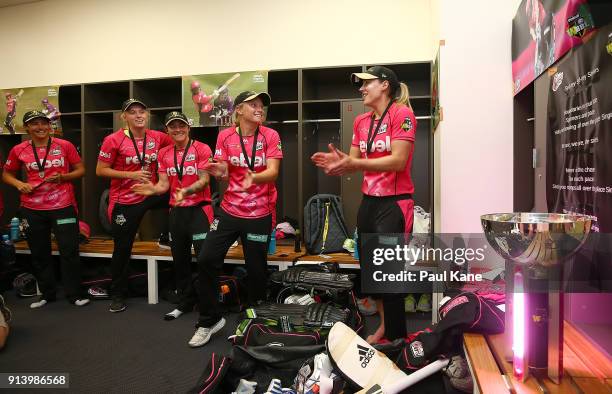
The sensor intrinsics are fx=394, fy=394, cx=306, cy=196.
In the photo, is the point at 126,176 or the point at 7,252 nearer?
the point at 126,176

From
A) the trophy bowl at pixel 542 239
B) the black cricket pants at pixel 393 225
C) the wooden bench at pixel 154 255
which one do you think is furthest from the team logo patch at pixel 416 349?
the wooden bench at pixel 154 255

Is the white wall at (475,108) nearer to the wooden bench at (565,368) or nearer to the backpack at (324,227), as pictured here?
the backpack at (324,227)

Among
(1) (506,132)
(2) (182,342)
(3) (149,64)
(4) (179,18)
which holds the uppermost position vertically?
(4) (179,18)

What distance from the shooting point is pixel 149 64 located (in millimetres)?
4539

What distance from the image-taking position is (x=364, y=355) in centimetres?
165

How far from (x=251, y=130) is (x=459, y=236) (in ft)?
5.09

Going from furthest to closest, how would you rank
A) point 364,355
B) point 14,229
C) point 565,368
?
point 14,229, point 364,355, point 565,368

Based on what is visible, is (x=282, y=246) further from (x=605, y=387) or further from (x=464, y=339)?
(x=605, y=387)

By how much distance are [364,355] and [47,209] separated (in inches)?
119

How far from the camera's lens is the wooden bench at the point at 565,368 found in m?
0.92

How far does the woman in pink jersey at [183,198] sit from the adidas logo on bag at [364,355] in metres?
1.66

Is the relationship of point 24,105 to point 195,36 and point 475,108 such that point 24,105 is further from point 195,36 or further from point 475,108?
point 475,108

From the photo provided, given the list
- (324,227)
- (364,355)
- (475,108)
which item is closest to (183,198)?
(324,227)

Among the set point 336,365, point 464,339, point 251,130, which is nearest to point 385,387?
point 336,365
